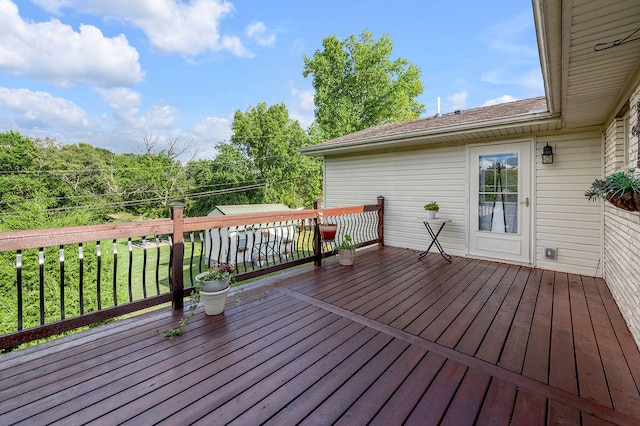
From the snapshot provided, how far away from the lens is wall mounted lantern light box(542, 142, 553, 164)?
4160 millimetres

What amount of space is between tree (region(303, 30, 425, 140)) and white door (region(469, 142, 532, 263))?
11.8 meters

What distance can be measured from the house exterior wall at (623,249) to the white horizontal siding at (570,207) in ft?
0.79

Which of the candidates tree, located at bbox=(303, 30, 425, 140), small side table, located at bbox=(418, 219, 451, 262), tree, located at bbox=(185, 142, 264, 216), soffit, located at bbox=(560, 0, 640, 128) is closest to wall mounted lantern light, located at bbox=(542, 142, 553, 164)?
soffit, located at bbox=(560, 0, 640, 128)

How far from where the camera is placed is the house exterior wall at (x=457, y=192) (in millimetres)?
4020

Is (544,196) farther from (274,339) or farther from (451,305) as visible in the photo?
(274,339)

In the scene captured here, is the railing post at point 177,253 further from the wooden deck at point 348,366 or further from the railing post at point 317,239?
the railing post at point 317,239

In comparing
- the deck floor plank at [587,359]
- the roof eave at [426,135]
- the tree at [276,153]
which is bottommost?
the deck floor plank at [587,359]

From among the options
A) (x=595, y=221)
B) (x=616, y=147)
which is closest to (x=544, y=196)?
(x=595, y=221)

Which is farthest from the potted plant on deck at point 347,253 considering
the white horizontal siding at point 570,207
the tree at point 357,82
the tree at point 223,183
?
the tree at point 223,183

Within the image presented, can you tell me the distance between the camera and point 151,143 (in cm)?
2169

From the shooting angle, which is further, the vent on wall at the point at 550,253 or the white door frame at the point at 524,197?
the white door frame at the point at 524,197

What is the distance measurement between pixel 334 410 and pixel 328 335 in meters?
0.84

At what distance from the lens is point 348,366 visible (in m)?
1.89

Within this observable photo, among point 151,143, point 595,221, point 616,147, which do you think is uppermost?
point 151,143
